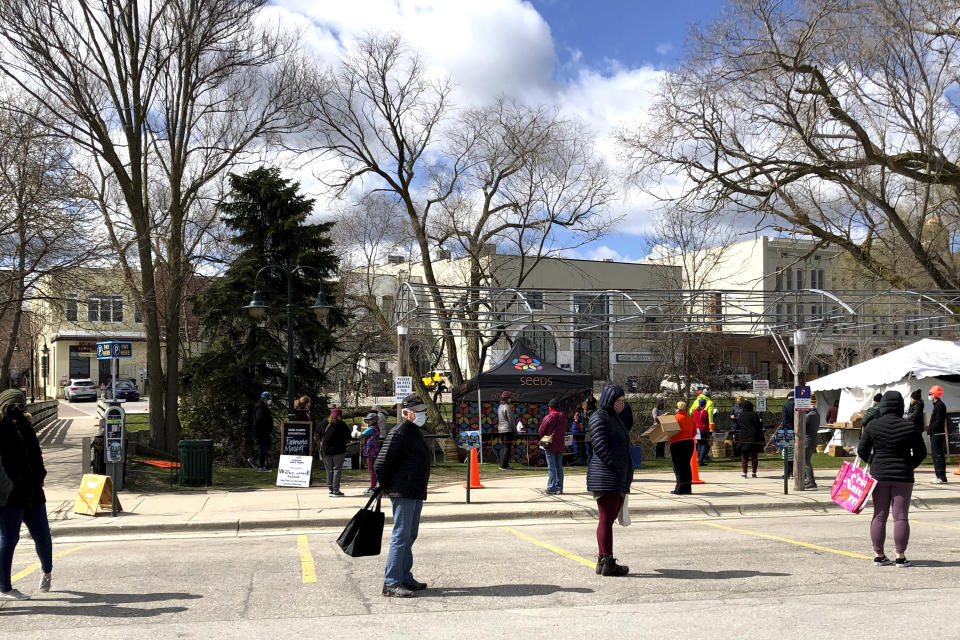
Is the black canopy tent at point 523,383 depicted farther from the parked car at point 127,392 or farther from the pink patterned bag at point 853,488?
the parked car at point 127,392

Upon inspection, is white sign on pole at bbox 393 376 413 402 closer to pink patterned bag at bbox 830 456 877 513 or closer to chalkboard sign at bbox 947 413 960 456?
pink patterned bag at bbox 830 456 877 513

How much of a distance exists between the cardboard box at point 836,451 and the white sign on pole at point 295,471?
49.5 ft

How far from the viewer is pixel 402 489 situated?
24.4ft

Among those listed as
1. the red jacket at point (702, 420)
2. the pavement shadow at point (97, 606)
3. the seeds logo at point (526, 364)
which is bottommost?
the pavement shadow at point (97, 606)

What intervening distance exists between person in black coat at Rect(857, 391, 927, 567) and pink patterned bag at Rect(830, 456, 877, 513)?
157 millimetres

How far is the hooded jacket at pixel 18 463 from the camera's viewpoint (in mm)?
7238

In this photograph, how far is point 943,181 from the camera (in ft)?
72.1

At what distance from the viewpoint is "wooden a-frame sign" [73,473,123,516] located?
519 inches

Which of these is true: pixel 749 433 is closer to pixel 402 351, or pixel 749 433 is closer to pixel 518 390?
pixel 518 390

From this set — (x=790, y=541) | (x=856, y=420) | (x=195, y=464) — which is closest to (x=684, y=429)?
(x=790, y=541)

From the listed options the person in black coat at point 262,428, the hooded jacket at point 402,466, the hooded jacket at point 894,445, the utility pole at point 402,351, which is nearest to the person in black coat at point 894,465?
the hooded jacket at point 894,445

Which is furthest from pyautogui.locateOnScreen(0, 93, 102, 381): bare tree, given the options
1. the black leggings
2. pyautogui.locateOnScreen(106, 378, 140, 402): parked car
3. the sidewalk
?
pyautogui.locateOnScreen(106, 378, 140, 402): parked car

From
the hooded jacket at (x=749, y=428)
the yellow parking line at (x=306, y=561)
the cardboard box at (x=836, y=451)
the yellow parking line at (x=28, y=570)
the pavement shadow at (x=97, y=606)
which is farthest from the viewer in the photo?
the cardboard box at (x=836, y=451)

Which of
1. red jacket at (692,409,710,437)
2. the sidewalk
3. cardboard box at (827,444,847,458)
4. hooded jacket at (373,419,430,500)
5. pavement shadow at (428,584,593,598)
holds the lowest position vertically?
cardboard box at (827,444,847,458)
